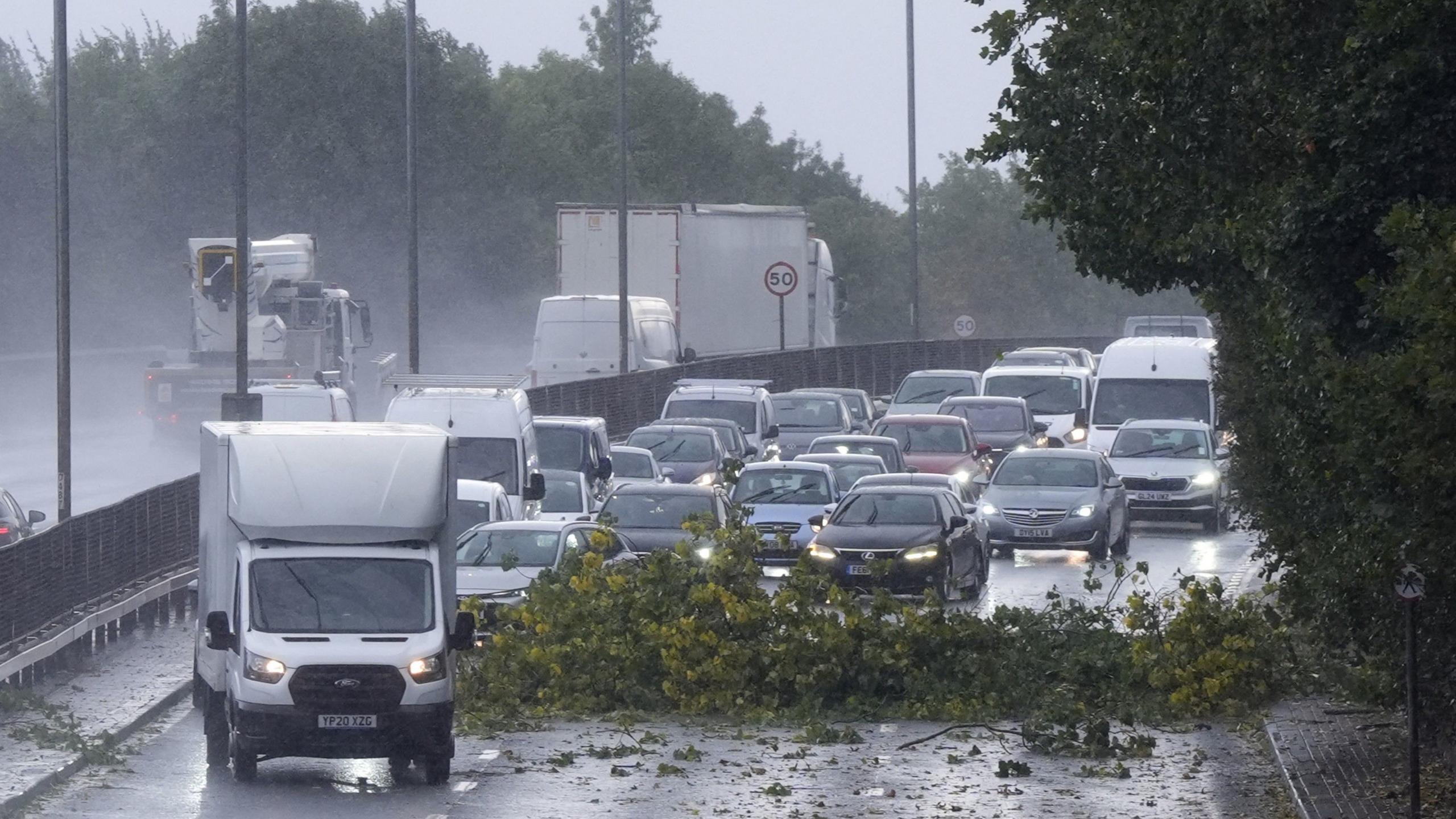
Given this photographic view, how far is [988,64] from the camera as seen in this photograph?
1549 cm

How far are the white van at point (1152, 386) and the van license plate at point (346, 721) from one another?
24431mm

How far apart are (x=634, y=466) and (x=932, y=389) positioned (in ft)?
42.0

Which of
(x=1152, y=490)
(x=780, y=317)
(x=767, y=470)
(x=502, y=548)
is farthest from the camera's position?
(x=780, y=317)

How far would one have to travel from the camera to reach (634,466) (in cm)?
3216

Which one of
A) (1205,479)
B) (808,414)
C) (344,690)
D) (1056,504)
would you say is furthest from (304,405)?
(344,690)

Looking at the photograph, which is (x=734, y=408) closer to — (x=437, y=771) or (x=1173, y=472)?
(x=1173, y=472)

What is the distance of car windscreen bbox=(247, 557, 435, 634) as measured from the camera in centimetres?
1502

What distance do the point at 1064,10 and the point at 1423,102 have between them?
4383 millimetres

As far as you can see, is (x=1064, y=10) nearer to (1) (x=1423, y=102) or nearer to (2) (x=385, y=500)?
(1) (x=1423, y=102)

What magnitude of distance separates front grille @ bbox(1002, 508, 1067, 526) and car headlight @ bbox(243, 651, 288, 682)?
16.4 metres

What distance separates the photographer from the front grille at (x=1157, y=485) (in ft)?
111

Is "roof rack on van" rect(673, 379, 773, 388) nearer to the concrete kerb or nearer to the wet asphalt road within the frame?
the concrete kerb

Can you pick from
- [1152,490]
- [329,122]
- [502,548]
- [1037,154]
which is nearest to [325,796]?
[1037,154]

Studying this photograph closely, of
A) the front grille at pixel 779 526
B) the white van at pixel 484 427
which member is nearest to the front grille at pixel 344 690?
the white van at pixel 484 427
